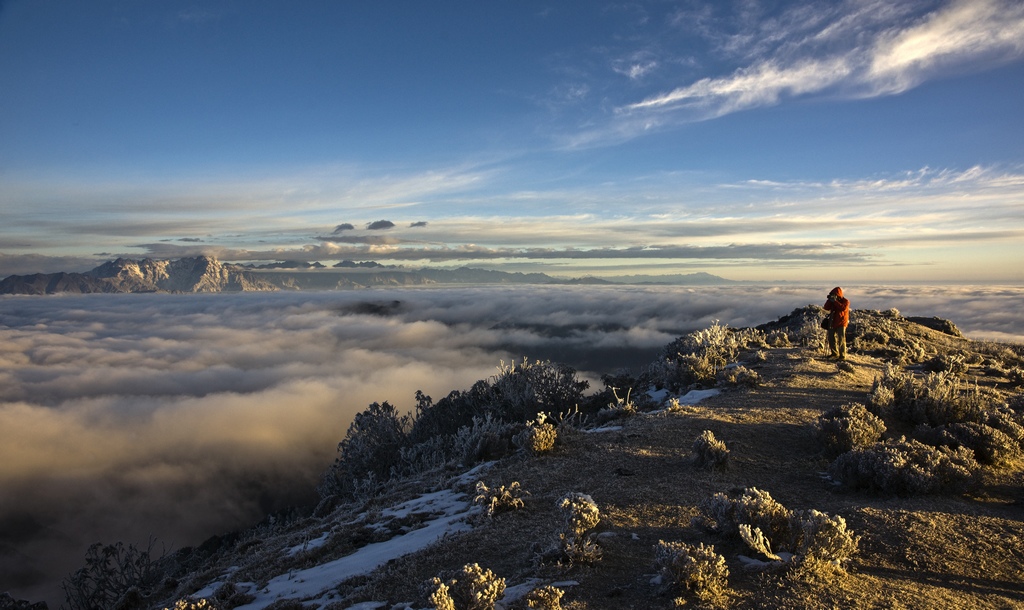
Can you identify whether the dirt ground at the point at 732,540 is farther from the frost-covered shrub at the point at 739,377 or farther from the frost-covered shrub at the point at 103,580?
the frost-covered shrub at the point at 103,580

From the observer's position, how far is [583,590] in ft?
12.7

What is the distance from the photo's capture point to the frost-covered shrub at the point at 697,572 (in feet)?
11.6

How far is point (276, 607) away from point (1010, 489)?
296 inches

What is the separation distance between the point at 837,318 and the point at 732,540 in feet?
36.0

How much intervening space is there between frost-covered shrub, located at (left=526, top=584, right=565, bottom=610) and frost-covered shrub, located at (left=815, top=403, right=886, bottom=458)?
4.94 meters

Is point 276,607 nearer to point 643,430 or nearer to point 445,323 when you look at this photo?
point 643,430

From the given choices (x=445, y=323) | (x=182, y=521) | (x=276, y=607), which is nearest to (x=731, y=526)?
(x=276, y=607)

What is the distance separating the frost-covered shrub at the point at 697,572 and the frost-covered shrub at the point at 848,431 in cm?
409

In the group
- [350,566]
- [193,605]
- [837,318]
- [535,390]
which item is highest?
[837,318]

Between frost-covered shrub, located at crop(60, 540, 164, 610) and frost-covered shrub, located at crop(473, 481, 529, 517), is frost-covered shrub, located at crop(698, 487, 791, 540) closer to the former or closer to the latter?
frost-covered shrub, located at crop(473, 481, 529, 517)

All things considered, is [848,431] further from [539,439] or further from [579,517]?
[579,517]

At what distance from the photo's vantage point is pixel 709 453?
6.54 meters

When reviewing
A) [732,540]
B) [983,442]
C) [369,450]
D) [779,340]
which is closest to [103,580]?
[369,450]

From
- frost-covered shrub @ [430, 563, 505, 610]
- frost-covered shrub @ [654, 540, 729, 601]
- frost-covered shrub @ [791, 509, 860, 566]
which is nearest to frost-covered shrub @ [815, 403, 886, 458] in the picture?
frost-covered shrub @ [791, 509, 860, 566]
